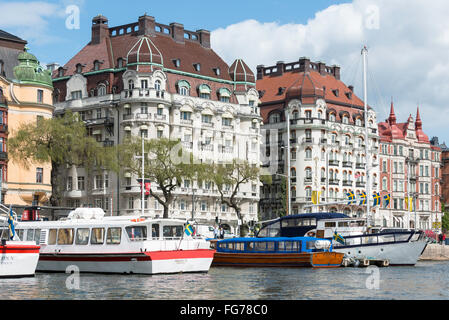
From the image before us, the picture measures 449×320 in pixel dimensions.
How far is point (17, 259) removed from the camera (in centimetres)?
4353

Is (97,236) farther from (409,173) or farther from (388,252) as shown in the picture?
(409,173)

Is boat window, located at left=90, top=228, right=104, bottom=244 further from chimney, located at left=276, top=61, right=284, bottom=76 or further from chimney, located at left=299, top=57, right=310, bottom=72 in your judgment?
chimney, located at left=276, top=61, right=284, bottom=76

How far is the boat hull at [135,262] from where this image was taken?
49.6 metres

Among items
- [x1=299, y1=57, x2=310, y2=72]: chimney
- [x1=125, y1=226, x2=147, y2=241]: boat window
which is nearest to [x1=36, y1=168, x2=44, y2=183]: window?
[x1=125, y1=226, x2=147, y2=241]: boat window

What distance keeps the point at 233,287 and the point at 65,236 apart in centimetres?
1481

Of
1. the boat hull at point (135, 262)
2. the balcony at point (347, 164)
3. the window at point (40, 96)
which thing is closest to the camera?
the boat hull at point (135, 262)

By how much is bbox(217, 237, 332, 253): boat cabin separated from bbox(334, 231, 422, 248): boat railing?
17.9 ft

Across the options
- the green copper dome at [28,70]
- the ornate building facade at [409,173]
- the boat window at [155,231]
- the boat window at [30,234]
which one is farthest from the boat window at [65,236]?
the ornate building facade at [409,173]

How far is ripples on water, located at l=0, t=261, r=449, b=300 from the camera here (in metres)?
37.7

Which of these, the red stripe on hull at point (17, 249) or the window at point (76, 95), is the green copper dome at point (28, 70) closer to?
the window at point (76, 95)

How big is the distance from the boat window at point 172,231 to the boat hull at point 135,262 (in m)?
1.16

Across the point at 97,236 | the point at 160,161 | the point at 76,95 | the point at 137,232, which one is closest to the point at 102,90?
the point at 76,95

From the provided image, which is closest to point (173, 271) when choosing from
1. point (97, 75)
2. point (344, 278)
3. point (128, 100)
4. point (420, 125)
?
point (344, 278)
